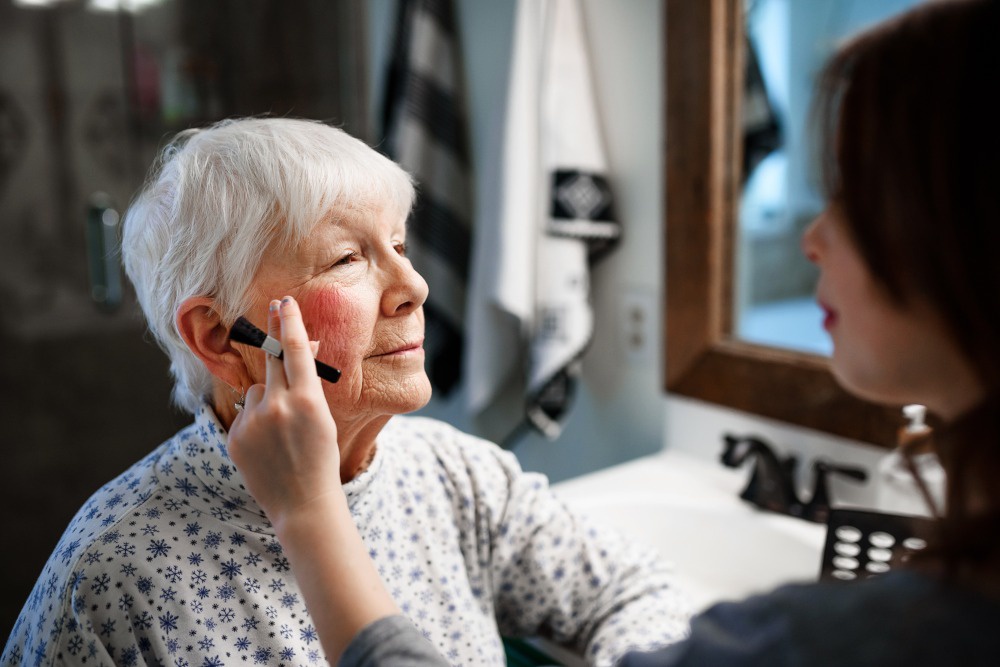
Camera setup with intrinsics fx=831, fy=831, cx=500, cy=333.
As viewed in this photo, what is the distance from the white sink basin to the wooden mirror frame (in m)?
0.16

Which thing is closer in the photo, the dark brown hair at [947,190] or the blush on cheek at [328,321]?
the dark brown hair at [947,190]

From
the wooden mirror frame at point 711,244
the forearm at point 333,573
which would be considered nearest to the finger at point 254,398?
the forearm at point 333,573

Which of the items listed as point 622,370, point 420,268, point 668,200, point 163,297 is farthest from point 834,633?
point 420,268

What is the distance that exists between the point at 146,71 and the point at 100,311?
64 centimetres

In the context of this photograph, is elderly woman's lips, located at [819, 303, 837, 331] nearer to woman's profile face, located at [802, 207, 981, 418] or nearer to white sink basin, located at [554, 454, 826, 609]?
woman's profile face, located at [802, 207, 981, 418]

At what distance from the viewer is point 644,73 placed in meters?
1.60

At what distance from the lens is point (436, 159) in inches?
79.9

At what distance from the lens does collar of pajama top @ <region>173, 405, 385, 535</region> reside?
870 mm

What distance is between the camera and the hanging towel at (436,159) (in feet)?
6.58

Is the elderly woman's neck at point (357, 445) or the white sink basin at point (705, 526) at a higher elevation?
the elderly woman's neck at point (357, 445)

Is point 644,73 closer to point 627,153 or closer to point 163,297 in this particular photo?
point 627,153

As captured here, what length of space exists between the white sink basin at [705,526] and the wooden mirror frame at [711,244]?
0.16 meters

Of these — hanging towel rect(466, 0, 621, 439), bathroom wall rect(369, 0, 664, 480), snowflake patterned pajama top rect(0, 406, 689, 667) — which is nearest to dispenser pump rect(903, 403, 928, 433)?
snowflake patterned pajama top rect(0, 406, 689, 667)

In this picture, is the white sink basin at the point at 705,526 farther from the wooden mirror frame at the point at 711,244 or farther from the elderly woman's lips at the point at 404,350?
the elderly woman's lips at the point at 404,350
